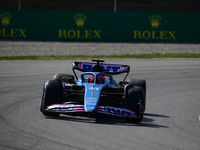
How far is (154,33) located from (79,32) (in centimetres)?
429

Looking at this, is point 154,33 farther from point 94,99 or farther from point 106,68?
point 94,99

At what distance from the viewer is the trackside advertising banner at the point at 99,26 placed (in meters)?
21.2

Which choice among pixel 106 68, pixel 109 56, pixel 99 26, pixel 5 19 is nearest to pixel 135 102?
pixel 106 68

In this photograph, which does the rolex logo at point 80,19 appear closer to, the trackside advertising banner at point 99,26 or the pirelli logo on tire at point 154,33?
the trackside advertising banner at point 99,26

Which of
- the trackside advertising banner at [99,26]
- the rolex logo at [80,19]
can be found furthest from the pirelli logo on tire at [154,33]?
the rolex logo at [80,19]

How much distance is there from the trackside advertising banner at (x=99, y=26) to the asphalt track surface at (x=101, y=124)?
30.6ft

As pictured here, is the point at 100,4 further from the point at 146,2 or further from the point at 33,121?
the point at 33,121

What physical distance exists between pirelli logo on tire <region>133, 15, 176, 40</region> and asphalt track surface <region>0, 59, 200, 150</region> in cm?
982

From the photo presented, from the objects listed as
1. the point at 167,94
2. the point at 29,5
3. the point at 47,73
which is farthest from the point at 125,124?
the point at 29,5

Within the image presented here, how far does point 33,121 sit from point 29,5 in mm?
20659

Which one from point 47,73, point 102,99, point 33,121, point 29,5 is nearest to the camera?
point 33,121

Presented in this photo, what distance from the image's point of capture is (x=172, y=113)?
806 cm

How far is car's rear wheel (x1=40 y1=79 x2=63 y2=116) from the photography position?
7.12 meters

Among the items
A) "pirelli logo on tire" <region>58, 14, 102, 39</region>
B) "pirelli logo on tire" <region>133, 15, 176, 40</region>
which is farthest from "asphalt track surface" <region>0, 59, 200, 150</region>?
"pirelli logo on tire" <region>133, 15, 176, 40</region>
